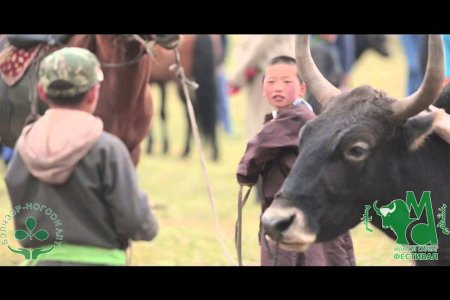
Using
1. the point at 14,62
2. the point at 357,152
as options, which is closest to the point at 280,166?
the point at 357,152

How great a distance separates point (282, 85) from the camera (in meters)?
5.58

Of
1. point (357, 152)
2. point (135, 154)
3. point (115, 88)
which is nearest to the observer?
point (357, 152)

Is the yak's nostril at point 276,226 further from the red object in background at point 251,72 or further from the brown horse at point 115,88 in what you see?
the red object in background at point 251,72

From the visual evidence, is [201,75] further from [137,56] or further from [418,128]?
[418,128]

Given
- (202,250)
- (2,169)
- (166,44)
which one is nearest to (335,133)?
(166,44)

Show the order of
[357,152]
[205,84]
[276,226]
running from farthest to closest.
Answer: [205,84], [357,152], [276,226]

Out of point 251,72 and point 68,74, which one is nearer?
point 68,74

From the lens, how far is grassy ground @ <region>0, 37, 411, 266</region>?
27.9 ft

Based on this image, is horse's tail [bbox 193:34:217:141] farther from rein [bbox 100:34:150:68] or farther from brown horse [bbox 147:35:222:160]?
rein [bbox 100:34:150:68]

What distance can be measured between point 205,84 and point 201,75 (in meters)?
0.25

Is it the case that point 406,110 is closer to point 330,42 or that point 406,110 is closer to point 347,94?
point 347,94

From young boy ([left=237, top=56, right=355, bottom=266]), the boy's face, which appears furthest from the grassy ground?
the boy's face

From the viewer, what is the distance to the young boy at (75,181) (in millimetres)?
4527

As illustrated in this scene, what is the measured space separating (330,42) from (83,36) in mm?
5749
